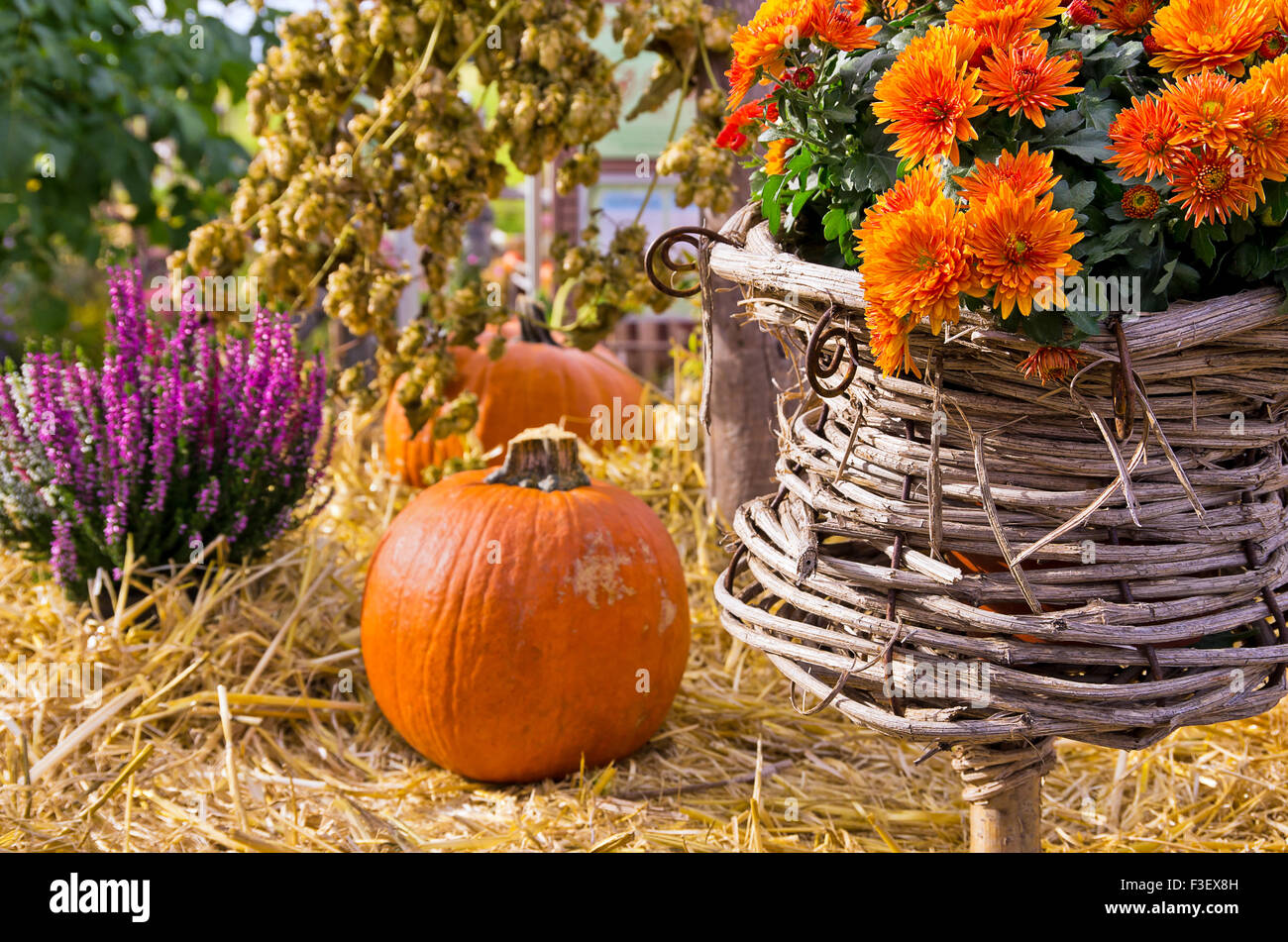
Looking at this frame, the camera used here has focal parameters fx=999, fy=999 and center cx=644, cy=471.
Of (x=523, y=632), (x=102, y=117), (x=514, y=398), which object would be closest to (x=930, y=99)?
(x=523, y=632)

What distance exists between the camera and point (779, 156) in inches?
42.3

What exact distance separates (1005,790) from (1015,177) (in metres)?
0.68

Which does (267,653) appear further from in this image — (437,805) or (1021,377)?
(1021,377)

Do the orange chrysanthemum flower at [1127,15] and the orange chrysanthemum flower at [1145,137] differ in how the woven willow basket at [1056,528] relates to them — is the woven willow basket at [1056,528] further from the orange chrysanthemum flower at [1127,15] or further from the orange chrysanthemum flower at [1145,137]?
the orange chrysanthemum flower at [1127,15]

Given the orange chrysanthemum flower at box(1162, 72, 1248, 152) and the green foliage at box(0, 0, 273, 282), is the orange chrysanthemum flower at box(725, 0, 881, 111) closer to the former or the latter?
the orange chrysanthemum flower at box(1162, 72, 1248, 152)

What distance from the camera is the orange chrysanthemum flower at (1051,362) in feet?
2.83

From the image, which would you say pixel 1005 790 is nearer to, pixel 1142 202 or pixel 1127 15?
pixel 1142 202

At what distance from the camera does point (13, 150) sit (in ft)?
10.5

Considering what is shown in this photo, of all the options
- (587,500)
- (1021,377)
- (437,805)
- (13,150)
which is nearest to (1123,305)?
(1021,377)

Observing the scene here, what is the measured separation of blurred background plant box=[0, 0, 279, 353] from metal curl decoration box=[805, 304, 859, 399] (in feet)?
9.75

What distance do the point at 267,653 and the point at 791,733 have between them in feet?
3.27

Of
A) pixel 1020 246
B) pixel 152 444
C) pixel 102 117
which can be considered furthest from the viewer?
pixel 102 117

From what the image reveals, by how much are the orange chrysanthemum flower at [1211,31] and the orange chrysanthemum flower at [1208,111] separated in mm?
42

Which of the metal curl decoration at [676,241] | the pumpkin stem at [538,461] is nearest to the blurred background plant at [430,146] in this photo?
the pumpkin stem at [538,461]
